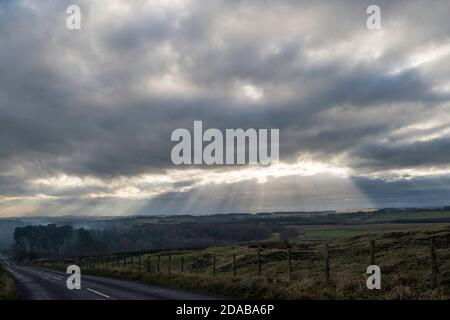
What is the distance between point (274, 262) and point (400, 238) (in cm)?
1140

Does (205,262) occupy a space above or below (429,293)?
below

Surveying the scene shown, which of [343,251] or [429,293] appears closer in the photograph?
[429,293]

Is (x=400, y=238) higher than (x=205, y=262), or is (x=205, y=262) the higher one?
(x=400, y=238)

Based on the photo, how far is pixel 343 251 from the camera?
130ft
